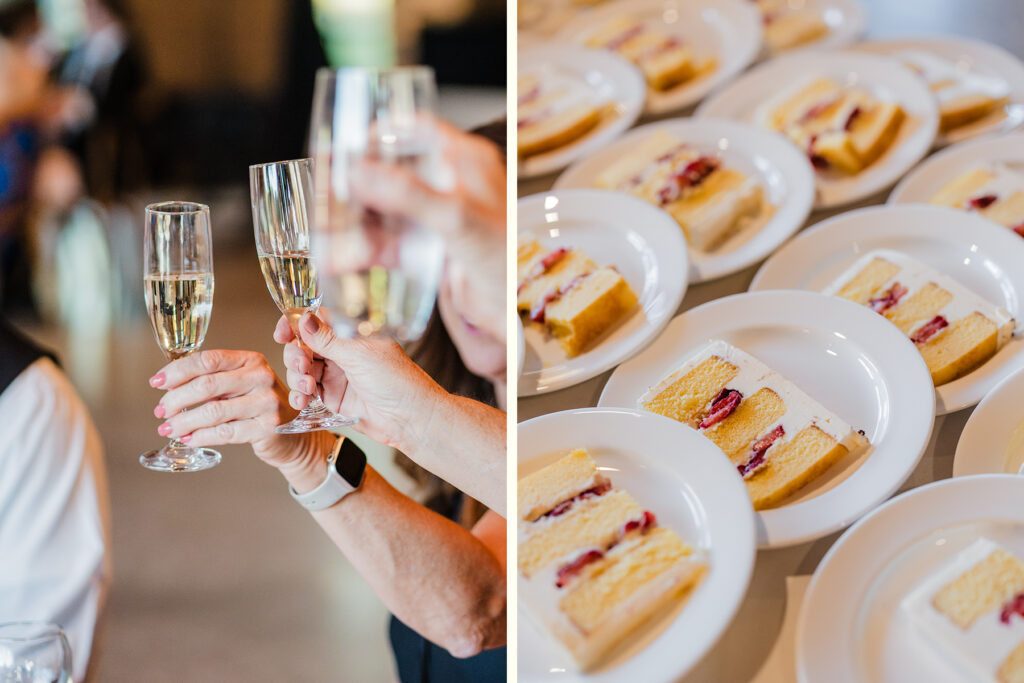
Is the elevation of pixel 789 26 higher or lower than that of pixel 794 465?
higher

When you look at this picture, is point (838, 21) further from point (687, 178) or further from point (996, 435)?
point (996, 435)

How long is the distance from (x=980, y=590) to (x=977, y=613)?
2 cm

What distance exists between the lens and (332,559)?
835mm

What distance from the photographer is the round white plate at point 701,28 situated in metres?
1.55

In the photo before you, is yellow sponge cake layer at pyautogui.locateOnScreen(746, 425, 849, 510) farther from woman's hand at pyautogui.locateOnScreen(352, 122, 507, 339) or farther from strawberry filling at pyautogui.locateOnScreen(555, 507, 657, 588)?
woman's hand at pyautogui.locateOnScreen(352, 122, 507, 339)

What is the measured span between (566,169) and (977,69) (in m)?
0.90

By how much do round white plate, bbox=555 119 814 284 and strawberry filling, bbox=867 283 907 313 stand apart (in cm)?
16

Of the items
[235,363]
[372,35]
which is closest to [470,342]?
[235,363]

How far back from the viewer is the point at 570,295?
1.03 metres

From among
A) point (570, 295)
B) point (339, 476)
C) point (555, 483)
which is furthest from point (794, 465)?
point (339, 476)

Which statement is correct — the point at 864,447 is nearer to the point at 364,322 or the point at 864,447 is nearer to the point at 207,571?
the point at 364,322

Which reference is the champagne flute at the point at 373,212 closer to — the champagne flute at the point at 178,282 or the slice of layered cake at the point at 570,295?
the champagne flute at the point at 178,282

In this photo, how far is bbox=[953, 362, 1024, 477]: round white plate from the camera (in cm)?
80

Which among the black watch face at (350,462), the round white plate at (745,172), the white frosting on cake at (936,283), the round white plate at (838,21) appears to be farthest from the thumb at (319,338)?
the round white plate at (838,21)
